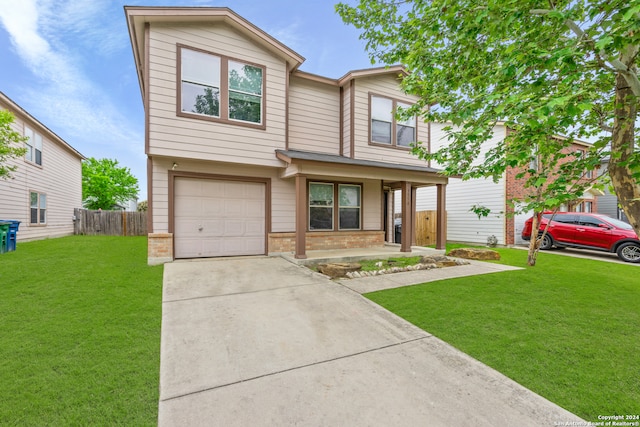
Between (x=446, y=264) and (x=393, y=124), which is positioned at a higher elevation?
(x=393, y=124)

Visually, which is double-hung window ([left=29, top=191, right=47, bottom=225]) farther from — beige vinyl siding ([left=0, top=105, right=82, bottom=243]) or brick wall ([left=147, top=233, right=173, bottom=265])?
brick wall ([left=147, top=233, right=173, bottom=265])

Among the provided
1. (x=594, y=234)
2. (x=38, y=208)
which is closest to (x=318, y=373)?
(x=594, y=234)

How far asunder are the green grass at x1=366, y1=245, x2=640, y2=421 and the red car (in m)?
4.91

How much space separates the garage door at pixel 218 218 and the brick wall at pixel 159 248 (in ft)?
1.03

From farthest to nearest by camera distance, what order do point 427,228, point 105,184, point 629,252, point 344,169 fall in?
point 105,184 < point 427,228 < point 629,252 < point 344,169

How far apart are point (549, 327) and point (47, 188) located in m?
19.3

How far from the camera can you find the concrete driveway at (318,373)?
6.61ft

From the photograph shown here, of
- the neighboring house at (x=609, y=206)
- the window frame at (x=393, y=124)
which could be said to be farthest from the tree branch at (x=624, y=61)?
the neighboring house at (x=609, y=206)

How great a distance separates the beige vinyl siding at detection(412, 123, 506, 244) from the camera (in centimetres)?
1273

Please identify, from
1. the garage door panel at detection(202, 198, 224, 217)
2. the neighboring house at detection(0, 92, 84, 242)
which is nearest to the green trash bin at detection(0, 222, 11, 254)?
the neighboring house at detection(0, 92, 84, 242)

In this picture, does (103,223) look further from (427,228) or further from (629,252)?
(629,252)

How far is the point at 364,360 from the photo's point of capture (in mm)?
2762

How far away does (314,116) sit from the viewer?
911 centimetres

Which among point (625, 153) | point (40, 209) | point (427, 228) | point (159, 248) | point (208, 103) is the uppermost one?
point (208, 103)
